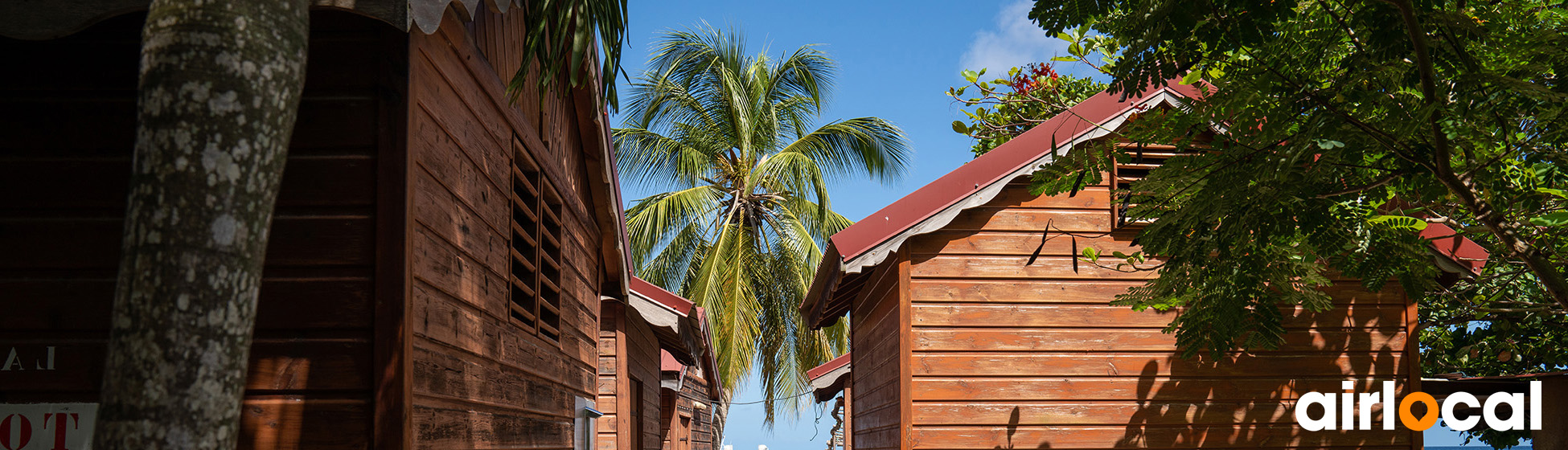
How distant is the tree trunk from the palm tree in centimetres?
1895

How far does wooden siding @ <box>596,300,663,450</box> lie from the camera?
393 inches

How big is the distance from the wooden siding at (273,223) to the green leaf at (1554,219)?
17.9ft

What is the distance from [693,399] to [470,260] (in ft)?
60.8

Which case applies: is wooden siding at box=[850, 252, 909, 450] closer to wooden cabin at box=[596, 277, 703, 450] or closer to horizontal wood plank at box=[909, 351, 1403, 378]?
horizontal wood plank at box=[909, 351, 1403, 378]

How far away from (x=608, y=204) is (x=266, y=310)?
5208 mm

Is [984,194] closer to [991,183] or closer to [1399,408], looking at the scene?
[991,183]

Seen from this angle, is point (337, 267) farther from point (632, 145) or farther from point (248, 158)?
point (632, 145)

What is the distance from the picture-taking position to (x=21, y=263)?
11.5 ft

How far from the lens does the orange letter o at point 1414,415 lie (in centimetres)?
825

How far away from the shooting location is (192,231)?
7.24ft

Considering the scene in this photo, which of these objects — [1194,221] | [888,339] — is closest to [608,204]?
[888,339]

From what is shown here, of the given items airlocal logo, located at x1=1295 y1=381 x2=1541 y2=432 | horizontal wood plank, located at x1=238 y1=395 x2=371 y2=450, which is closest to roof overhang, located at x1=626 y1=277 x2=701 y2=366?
airlocal logo, located at x1=1295 y1=381 x2=1541 y2=432

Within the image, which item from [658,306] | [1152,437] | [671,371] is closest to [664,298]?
[658,306]

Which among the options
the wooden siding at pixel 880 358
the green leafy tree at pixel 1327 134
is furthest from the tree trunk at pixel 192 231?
the wooden siding at pixel 880 358
